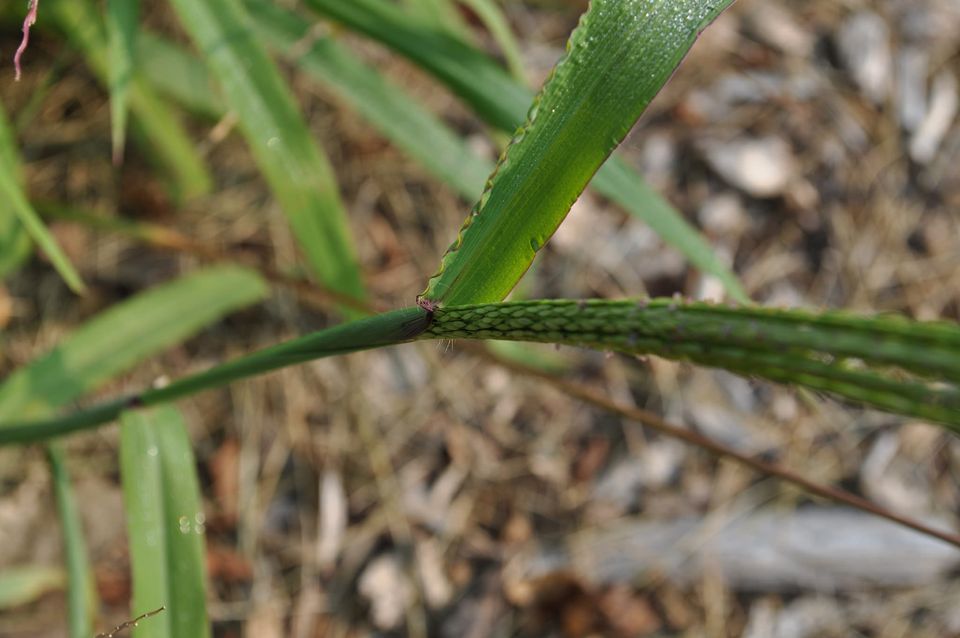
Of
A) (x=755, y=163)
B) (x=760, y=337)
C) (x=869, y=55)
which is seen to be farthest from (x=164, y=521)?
(x=869, y=55)

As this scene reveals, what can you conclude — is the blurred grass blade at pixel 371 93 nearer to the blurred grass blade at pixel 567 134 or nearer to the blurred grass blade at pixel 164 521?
the blurred grass blade at pixel 164 521

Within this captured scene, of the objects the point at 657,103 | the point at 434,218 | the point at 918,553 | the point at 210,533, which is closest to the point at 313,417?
the point at 210,533

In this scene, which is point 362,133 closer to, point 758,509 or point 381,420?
point 381,420

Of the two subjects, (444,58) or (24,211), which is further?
(444,58)

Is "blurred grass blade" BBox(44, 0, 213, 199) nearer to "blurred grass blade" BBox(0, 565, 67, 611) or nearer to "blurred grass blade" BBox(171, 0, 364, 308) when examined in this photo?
"blurred grass blade" BBox(171, 0, 364, 308)

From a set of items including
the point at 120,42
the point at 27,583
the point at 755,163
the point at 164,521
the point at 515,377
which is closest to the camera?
the point at 164,521

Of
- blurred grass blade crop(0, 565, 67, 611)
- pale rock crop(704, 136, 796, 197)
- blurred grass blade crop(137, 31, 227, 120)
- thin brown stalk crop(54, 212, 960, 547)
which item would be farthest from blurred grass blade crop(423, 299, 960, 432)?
pale rock crop(704, 136, 796, 197)

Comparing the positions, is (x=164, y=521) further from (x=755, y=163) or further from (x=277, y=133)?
(x=755, y=163)

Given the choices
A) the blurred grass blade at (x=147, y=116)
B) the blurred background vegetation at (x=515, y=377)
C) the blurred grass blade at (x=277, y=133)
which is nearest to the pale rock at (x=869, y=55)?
the blurred background vegetation at (x=515, y=377)

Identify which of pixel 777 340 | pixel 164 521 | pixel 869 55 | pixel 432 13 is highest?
pixel 869 55
